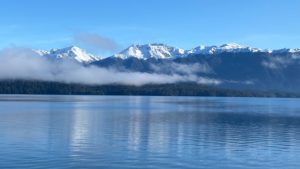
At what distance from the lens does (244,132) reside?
7462 cm

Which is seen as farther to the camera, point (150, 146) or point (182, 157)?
point (150, 146)

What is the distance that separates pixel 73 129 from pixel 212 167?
1398 inches

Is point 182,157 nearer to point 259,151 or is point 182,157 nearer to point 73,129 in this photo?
point 259,151

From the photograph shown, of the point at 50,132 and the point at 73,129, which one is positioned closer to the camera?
the point at 50,132

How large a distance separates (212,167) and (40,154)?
16712 millimetres

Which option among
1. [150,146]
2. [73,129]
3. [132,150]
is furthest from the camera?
[73,129]

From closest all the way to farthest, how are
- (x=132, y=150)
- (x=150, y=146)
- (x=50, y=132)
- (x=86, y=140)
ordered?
(x=132, y=150) < (x=150, y=146) < (x=86, y=140) < (x=50, y=132)

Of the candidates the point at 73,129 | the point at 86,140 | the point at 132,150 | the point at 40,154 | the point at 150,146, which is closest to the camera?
the point at 40,154

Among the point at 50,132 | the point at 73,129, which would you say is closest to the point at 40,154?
the point at 50,132

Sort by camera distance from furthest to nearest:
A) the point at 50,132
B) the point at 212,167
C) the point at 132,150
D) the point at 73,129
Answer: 1. the point at 73,129
2. the point at 50,132
3. the point at 132,150
4. the point at 212,167

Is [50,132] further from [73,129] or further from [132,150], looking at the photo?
[132,150]

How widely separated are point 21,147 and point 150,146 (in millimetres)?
14129

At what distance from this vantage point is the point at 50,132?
68.6m

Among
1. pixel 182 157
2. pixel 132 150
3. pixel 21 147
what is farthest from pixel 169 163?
pixel 21 147
